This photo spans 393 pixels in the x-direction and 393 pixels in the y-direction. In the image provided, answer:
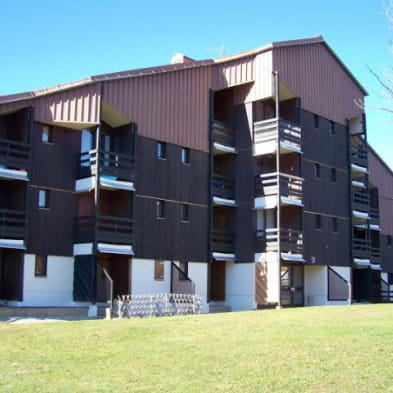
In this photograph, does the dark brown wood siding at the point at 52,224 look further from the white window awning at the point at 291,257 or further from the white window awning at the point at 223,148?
the white window awning at the point at 291,257

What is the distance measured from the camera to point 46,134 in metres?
31.6

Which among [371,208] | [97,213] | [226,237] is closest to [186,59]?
[226,237]

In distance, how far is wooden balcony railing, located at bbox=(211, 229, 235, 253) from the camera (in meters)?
37.1

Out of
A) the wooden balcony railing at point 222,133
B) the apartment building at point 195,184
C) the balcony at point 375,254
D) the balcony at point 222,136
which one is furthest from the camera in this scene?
the balcony at point 375,254

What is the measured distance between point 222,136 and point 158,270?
9113mm

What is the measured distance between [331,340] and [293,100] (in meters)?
25.5

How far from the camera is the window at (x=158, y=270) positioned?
112 ft

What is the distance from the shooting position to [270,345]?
15641 millimetres

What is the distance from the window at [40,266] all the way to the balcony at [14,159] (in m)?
3.75

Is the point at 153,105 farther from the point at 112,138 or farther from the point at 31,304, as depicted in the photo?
the point at 31,304

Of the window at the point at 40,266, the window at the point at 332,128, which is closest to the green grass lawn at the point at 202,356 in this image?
the window at the point at 40,266

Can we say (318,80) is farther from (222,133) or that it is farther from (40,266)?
(40,266)

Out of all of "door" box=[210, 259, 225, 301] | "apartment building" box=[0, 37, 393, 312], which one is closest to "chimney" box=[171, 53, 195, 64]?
"apartment building" box=[0, 37, 393, 312]

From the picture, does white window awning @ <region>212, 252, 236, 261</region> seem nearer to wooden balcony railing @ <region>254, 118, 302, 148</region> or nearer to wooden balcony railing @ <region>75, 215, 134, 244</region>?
wooden balcony railing @ <region>75, 215, 134, 244</region>
